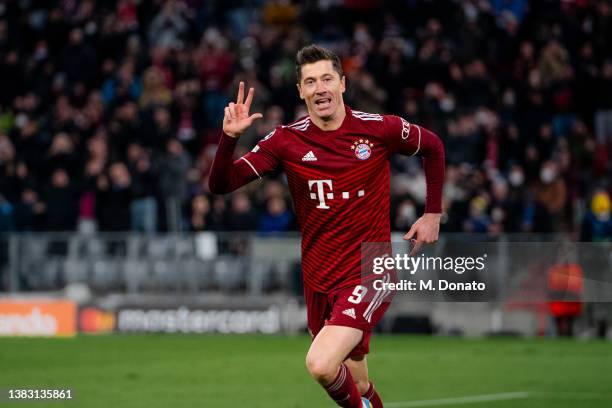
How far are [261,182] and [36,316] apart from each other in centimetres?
409

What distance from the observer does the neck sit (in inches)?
336

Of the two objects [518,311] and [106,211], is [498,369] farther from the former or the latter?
[106,211]

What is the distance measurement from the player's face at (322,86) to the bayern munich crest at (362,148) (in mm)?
280

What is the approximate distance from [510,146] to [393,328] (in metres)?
3.72

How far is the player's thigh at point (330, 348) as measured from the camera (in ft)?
26.0

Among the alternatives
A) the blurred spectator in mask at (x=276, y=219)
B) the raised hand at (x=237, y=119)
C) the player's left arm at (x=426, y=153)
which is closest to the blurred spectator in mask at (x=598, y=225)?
the blurred spectator in mask at (x=276, y=219)

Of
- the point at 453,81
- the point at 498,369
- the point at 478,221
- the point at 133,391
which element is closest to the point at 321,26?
the point at 453,81

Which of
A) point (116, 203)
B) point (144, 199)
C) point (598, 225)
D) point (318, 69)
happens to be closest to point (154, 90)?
point (144, 199)

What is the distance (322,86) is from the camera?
8.30m

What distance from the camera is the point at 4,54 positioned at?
1038 inches

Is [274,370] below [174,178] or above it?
below

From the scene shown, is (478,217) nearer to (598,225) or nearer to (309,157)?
(598,225)

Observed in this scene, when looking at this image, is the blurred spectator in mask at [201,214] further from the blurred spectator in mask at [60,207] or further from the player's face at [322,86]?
the player's face at [322,86]

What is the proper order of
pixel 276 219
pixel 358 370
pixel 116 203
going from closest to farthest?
1. pixel 358 370
2. pixel 276 219
3. pixel 116 203
